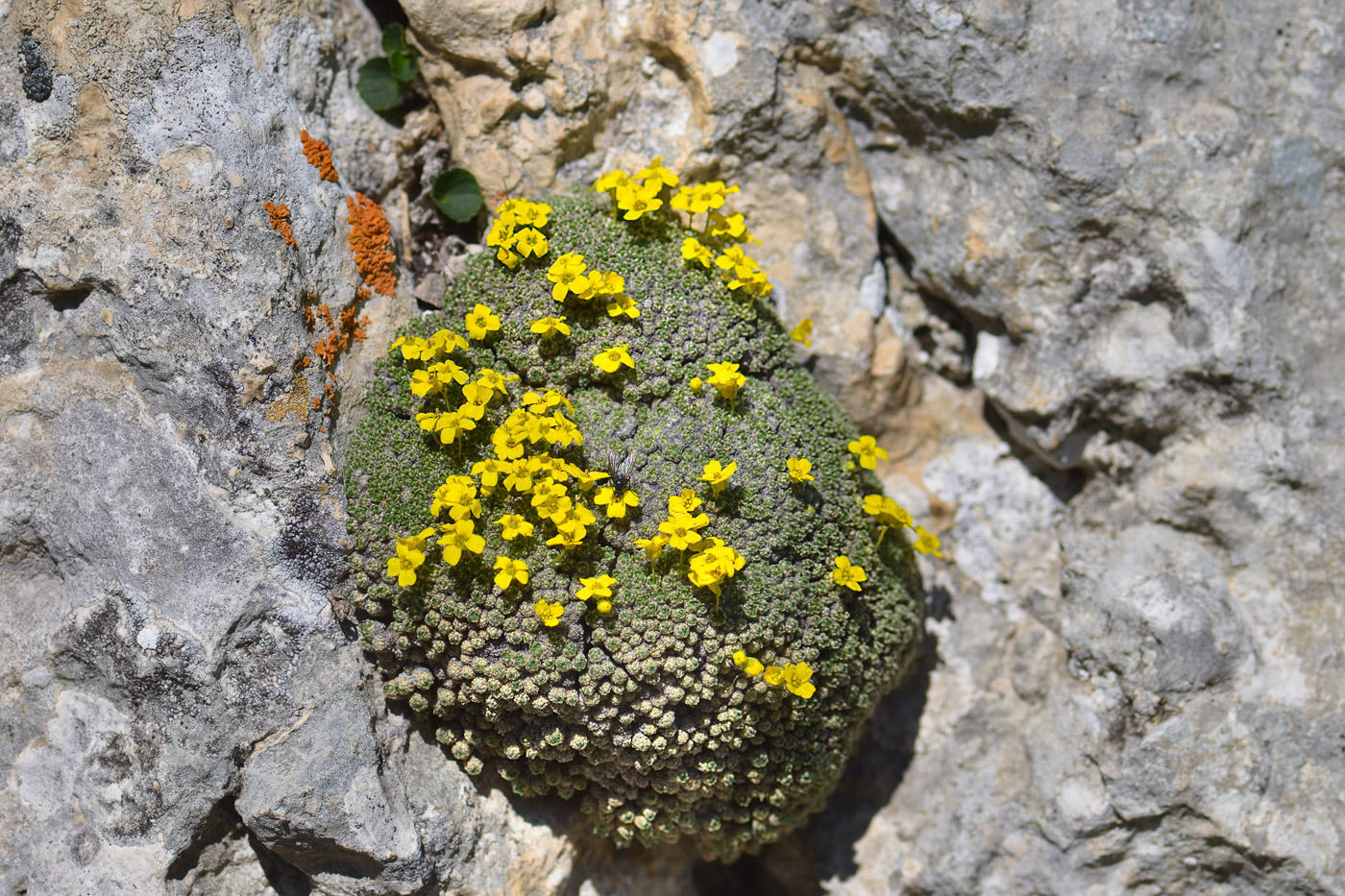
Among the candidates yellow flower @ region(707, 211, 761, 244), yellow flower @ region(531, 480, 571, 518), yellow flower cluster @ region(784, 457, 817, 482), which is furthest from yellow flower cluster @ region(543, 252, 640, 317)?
yellow flower cluster @ region(784, 457, 817, 482)

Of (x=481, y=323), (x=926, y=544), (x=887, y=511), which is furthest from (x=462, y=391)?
(x=926, y=544)

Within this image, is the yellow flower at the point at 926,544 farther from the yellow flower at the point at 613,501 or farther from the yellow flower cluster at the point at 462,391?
the yellow flower cluster at the point at 462,391

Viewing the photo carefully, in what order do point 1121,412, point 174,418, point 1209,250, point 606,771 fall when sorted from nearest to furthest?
point 174,418
point 606,771
point 1209,250
point 1121,412

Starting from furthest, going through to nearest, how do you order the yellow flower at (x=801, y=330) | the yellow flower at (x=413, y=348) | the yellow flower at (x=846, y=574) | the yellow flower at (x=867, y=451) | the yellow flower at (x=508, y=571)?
the yellow flower at (x=801, y=330) < the yellow flower at (x=867, y=451) < the yellow flower at (x=846, y=574) < the yellow flower at (x=413, y=348) < the yellow flower at (x=508, y=571)


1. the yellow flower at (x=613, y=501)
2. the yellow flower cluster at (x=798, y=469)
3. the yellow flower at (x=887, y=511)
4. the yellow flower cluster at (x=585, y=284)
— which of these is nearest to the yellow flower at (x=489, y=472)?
the yellow flower at (x=613, y=501)

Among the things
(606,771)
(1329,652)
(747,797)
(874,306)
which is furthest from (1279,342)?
(606,771)

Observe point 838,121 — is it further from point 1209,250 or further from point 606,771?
point 606,771

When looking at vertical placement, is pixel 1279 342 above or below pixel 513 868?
above
